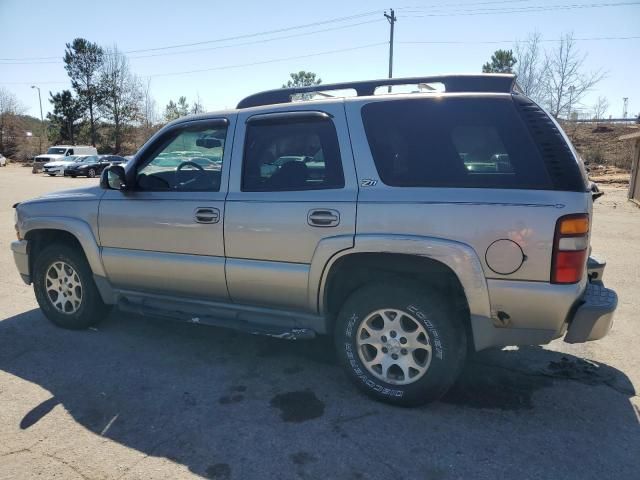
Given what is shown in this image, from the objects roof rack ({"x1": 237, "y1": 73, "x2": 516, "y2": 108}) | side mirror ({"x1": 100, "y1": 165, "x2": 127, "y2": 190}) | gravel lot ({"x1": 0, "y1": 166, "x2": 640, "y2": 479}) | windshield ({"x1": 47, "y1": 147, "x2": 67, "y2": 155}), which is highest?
roof rack ({"x1": 237, "y1": 73, "x2": 516, "y2": 108})

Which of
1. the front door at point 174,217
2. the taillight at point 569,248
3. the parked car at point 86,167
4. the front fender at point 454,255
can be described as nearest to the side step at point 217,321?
the front door at point 174,217

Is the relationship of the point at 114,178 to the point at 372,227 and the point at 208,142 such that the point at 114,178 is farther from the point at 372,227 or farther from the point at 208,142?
the point at 372,227

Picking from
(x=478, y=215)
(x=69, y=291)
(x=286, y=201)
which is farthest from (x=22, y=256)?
(x=478, y=215)

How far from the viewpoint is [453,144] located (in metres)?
3.11

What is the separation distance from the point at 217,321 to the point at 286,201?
112cm

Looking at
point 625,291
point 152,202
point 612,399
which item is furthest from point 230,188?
point 625,291

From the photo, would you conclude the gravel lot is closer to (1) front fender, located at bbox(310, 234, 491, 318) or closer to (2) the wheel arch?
(2) the wheel arch

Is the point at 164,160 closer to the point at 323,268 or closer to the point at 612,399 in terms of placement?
the point at 323,268

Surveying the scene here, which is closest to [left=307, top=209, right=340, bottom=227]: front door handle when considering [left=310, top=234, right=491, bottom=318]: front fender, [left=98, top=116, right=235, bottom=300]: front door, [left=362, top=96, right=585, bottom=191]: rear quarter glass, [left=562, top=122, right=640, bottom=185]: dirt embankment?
[left=310, top=234, right=491, bottom=318]: front fender

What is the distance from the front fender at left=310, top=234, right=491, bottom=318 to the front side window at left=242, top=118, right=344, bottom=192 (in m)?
0.53

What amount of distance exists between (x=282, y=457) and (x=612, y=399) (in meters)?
2.31

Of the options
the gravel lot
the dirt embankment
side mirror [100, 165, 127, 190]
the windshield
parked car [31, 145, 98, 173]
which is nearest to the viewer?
the gravel lot

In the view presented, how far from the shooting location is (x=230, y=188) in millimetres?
3699

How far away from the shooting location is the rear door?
130 inches
